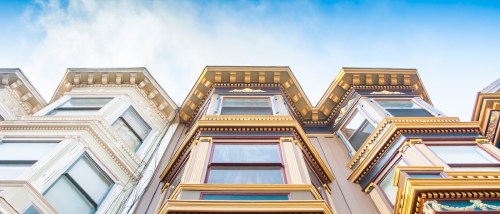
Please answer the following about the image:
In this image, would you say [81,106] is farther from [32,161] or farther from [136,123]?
[32,161]

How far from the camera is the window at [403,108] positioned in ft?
42.2

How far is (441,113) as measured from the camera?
40.8 feet

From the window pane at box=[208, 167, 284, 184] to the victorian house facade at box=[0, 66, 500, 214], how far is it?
1.7 inches

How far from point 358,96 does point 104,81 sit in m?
9.88

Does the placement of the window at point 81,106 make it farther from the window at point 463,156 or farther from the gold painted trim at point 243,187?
the window at point 463,156

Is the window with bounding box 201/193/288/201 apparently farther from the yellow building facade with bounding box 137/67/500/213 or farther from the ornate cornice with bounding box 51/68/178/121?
the ornate cornice with bounding box 51/68/178/121

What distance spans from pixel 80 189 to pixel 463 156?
988cm

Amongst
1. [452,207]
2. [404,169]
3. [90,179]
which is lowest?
[452,207]

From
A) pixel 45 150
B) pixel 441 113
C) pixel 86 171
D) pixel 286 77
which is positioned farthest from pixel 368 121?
pixel 45 150

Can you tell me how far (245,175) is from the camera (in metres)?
9.02

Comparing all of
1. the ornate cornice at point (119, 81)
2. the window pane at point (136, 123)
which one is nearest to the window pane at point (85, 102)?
the window pane at point (136, 123)

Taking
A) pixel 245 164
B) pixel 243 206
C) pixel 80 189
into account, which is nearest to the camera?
pixel 243 206

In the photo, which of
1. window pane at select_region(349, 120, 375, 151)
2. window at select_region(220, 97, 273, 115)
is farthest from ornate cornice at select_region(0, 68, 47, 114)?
window pane at select_region(349, 120, 375, 151)

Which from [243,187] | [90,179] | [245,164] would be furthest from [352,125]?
[90,179]
